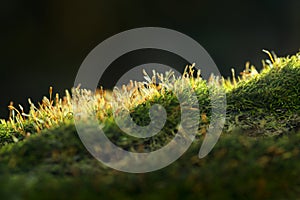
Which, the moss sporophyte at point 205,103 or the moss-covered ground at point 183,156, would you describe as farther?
the moss sporophyte at point 205,103

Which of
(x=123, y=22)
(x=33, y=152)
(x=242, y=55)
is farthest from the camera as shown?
(x=123, y=22)

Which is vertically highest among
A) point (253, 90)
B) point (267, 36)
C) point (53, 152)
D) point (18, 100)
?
point (267, 36)

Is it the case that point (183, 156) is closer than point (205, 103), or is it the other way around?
point (183, 156)

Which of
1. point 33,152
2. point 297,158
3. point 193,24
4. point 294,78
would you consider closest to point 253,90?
point 294,78

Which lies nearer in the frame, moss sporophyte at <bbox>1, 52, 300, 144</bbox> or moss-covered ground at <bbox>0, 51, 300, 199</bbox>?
moss-covered ground at <bbox>0, 51, 300, 199</bbox>

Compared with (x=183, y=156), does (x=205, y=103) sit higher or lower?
higher

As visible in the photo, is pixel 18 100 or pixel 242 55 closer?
pixel 18 100

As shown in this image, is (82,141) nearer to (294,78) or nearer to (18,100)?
(294,78)

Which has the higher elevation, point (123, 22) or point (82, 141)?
point (123, 22)
